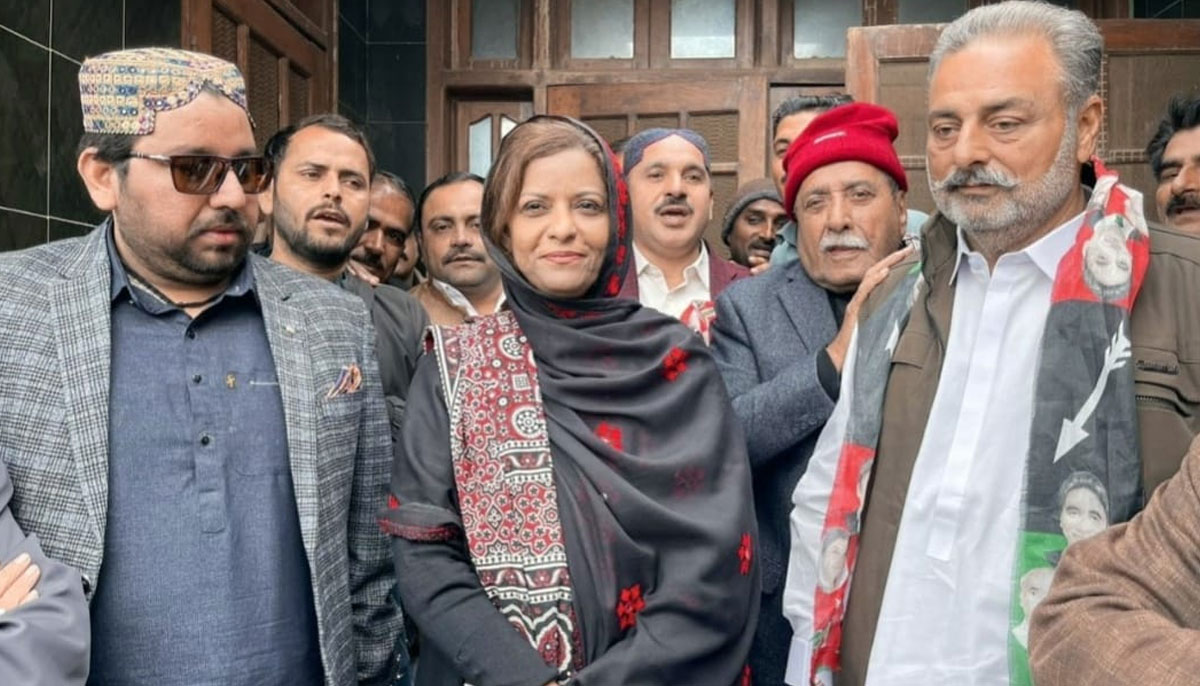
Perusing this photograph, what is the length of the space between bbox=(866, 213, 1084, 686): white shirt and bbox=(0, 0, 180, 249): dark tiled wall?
2389 millimetres

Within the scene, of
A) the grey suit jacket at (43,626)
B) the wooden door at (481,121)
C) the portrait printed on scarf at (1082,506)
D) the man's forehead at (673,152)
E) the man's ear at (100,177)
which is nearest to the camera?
the grey suit jacket at (43,626)

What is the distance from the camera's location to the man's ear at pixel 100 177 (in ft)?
6.56

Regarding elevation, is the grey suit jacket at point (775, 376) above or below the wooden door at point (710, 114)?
below

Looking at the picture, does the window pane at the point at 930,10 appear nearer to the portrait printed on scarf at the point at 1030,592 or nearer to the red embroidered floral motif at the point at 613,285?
the red embroidered floral motif at the point at 613,285

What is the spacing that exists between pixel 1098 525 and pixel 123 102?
A: 5.57 ft

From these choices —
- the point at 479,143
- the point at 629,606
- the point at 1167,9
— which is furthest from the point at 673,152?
the point at 1167,9

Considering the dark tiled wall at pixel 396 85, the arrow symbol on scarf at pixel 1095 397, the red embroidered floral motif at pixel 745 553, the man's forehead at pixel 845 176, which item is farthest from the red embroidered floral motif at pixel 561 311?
the dark tiled wall at pixel 396 85

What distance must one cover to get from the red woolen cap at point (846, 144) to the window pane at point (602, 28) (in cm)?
391

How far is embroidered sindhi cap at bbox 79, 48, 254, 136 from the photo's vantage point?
1978mm

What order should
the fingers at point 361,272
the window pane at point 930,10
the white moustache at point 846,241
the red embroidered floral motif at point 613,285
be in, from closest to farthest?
the red embroidered floral motif at point 613,285 → the white moustache at point 846,241 → the fingers at point 361,272 → the window pane at point 930,10

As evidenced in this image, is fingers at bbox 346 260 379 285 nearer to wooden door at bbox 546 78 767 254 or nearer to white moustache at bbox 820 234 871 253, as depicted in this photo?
white moustache at bbox 820 234 871 253

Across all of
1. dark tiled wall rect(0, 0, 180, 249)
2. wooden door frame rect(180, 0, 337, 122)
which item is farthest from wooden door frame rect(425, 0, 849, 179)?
dark tiled wall rect(0, 0, 180, 249)

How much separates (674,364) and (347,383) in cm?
59

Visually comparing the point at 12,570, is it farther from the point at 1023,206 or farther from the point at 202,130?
the point at 1023,206
